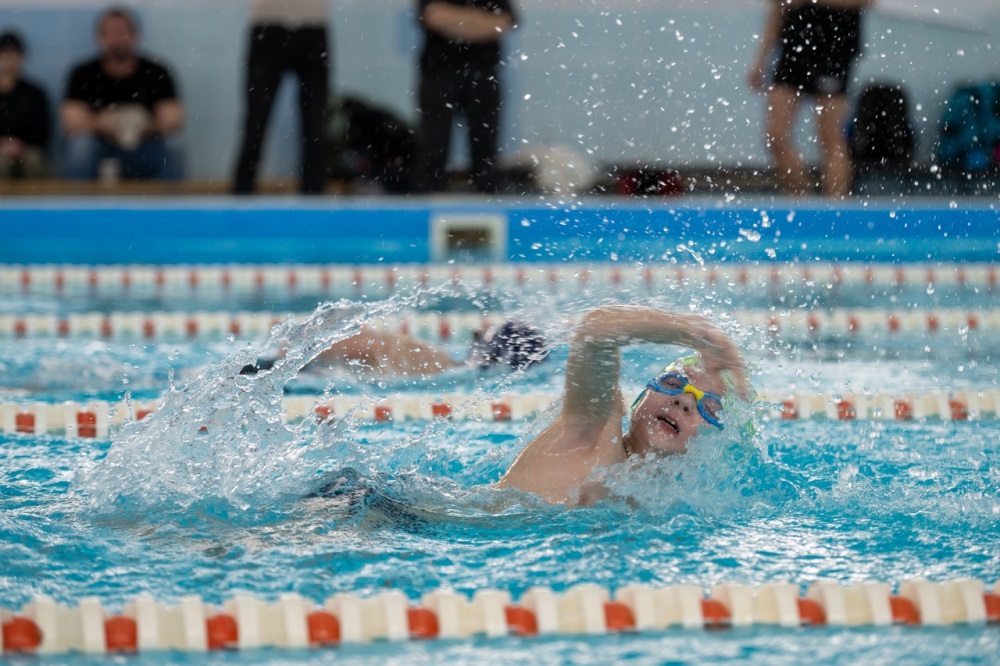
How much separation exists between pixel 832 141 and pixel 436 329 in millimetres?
2676

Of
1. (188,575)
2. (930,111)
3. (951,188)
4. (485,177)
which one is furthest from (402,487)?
(930,111)

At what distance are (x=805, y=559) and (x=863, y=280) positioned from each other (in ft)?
10.5

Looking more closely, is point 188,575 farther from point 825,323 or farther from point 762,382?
point 825,323

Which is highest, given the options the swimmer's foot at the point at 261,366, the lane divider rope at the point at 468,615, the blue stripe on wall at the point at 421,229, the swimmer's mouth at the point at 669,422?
the blue stripe on wall at the point at 421,229

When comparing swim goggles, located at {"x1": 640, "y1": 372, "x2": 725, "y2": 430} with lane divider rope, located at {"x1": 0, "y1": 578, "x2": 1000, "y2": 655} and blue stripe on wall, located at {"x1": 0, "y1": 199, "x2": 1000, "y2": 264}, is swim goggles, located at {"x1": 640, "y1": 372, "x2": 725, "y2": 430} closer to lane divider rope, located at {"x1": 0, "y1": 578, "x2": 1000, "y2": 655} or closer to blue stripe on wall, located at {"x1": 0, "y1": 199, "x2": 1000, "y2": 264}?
lane divider rope, located at {"x1": 0, "y1": 578, "x2": 1000, "y2": 655}

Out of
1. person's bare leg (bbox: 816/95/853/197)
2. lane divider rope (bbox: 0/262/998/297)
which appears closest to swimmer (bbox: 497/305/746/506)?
lane divider rope (bbox: 0/262/998/297)

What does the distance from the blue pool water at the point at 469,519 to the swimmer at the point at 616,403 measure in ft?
0.19

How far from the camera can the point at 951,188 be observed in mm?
7789

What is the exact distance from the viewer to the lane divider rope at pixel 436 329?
15.0 ft

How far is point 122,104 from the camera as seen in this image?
755cm

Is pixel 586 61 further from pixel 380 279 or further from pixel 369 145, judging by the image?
pixel 380 279

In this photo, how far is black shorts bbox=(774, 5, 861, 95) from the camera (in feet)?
21.3

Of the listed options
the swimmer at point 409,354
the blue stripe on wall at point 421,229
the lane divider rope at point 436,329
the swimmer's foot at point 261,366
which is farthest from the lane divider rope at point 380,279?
the swimmer's foot at point 261,366

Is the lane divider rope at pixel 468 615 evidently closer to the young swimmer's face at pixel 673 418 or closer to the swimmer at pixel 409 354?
the young swimmer's face at pixel 673 418
